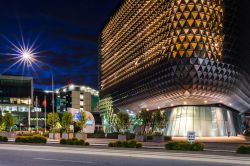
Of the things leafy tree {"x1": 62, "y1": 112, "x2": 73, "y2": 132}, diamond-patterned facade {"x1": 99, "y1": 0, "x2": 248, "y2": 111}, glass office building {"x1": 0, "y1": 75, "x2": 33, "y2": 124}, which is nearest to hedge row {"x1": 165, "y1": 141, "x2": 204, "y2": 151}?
leafy tree {"x1": 62, "y1": 112, "x2": 73, "y2": 132}

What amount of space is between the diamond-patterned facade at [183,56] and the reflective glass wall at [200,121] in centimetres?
226

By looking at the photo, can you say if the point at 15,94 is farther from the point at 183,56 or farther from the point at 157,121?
the point at 157,121

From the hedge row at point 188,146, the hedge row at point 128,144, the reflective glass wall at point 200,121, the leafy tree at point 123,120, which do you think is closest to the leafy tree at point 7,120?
the leafy tree at point 123,120

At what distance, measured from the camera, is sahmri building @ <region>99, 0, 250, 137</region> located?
8056 centimetres

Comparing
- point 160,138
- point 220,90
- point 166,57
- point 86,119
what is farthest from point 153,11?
point 160,138

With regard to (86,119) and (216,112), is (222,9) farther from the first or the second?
(86,119)

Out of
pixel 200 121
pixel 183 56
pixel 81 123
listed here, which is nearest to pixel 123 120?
pixel 81 123

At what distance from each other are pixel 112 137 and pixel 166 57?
2417cm

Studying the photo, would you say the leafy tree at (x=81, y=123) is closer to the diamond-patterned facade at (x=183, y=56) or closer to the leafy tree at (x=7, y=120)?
the leafy tree at (x=7, y=120)

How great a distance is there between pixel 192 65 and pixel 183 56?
2.61 metres

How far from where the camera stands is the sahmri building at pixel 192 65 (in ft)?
264

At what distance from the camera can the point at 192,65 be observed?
79.5 metres

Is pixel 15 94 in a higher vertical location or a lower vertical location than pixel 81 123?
higher

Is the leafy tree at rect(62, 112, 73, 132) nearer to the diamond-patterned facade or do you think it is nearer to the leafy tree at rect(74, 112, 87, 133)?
the leafy tree at rect(74, 112, 87, 133)
